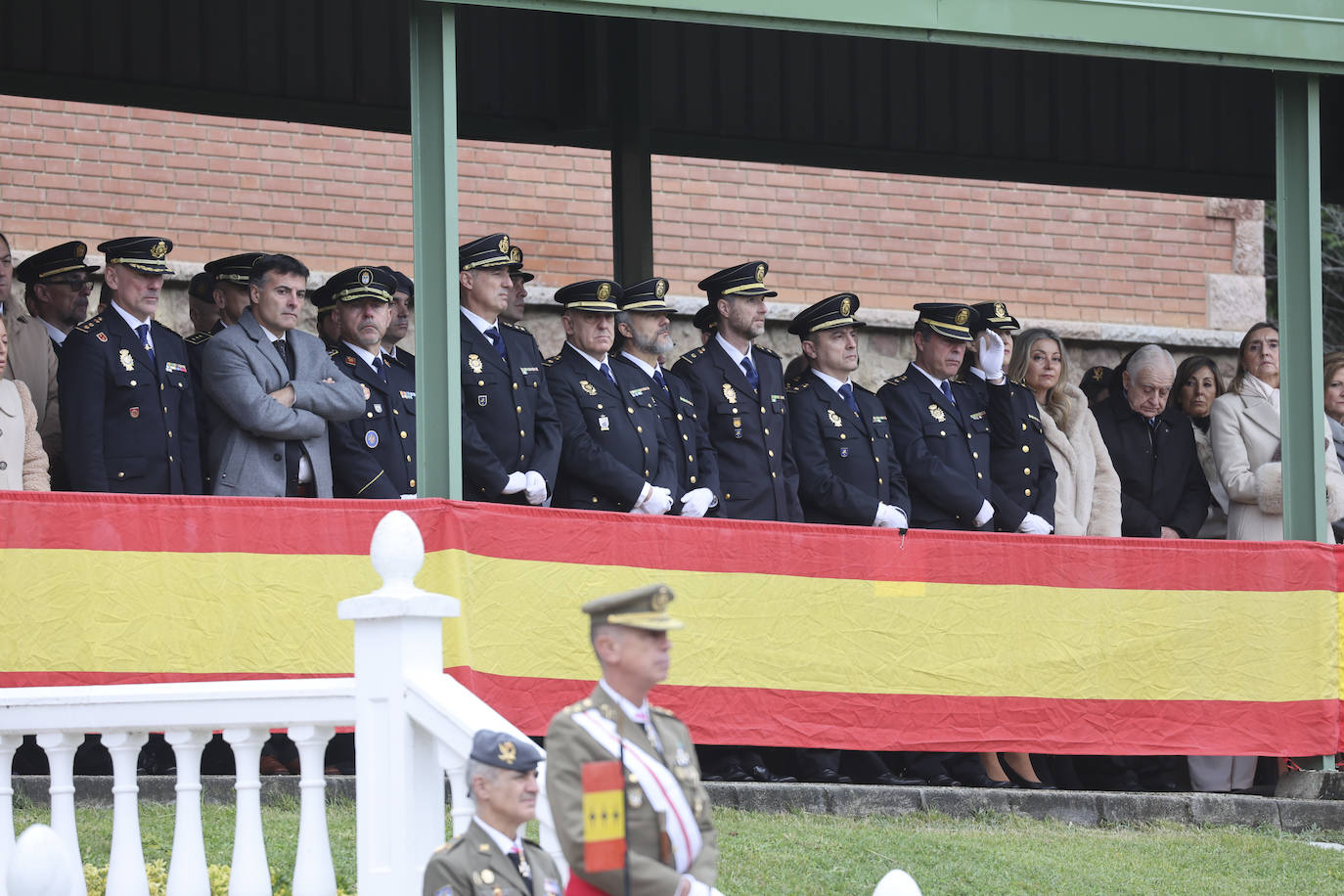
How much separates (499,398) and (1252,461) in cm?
408

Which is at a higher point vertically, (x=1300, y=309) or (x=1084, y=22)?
(x=1084, y=22)

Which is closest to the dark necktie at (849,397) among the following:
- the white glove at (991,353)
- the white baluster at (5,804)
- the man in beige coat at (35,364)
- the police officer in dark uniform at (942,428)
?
the police officer in dark uniform at (942,428)

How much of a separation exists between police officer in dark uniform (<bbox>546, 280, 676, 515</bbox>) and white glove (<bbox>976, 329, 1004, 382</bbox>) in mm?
2000

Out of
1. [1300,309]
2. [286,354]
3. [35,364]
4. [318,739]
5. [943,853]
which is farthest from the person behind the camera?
[1300,309]

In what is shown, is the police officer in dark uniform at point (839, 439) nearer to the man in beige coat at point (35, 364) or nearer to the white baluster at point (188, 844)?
the man in beige coat at point (35, 364)

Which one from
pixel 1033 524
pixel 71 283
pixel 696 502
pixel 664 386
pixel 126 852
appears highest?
pixel 71 283

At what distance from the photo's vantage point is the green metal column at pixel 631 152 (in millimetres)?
12078

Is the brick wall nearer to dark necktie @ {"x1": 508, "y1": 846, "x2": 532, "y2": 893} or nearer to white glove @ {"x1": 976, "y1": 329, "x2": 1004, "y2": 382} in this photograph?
white glove @ {"x1": 976, "y1": 329, "x2": 1004, "y2": 382}

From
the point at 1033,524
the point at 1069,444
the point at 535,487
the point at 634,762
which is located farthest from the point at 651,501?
the point at 634,762

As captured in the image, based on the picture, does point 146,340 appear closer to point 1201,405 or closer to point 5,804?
point 5,804

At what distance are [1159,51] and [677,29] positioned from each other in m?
3.66

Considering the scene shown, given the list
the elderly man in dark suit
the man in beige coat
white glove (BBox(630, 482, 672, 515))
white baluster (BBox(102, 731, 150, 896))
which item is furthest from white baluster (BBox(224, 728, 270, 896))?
the man in beige coat

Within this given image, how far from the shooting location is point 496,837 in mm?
5160

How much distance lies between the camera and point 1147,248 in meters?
18.1
